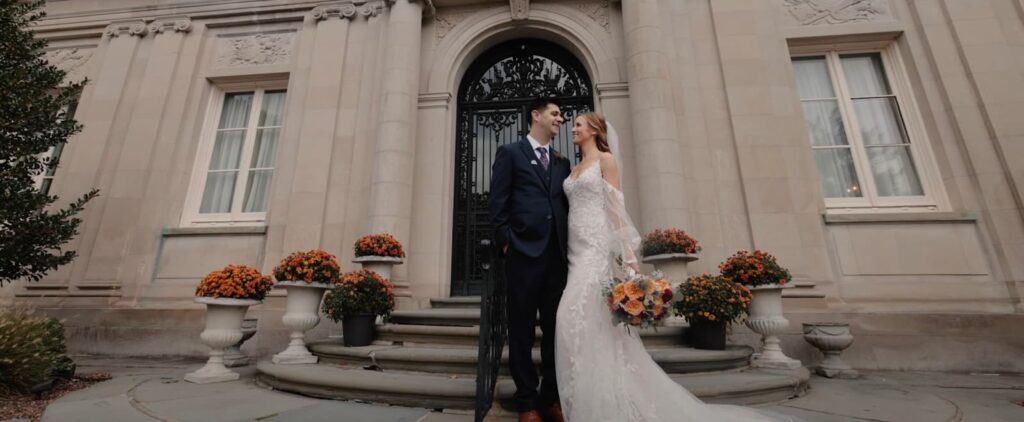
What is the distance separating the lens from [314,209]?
6.29 metres

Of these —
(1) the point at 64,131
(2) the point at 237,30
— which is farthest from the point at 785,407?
(2) the point at 237,30

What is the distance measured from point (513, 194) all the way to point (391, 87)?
4.39 meters

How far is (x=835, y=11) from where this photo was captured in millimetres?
6402

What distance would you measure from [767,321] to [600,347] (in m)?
3.01

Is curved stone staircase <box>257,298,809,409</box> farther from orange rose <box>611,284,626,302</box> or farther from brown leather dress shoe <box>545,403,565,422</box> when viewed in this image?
orange rose <box>611,284,626,302</box>

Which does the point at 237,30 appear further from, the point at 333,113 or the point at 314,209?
the point at 314,209

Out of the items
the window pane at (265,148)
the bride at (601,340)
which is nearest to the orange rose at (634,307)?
the bride at (601,340)

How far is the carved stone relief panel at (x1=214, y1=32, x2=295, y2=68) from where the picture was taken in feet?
24.3

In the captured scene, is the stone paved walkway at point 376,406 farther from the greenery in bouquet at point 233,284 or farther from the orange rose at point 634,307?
the orange rose at point 634,307

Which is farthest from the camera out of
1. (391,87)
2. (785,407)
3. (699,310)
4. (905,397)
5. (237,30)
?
(237,30)

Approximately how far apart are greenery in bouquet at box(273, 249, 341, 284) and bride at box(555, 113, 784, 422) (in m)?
3.23

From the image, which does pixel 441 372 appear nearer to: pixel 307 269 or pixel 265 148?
pixel 307 269

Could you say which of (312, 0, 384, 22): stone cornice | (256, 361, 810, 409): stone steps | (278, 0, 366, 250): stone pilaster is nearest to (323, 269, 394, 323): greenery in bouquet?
(256, 361, 810, 409): stone steps

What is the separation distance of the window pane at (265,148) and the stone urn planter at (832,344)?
319 inches
